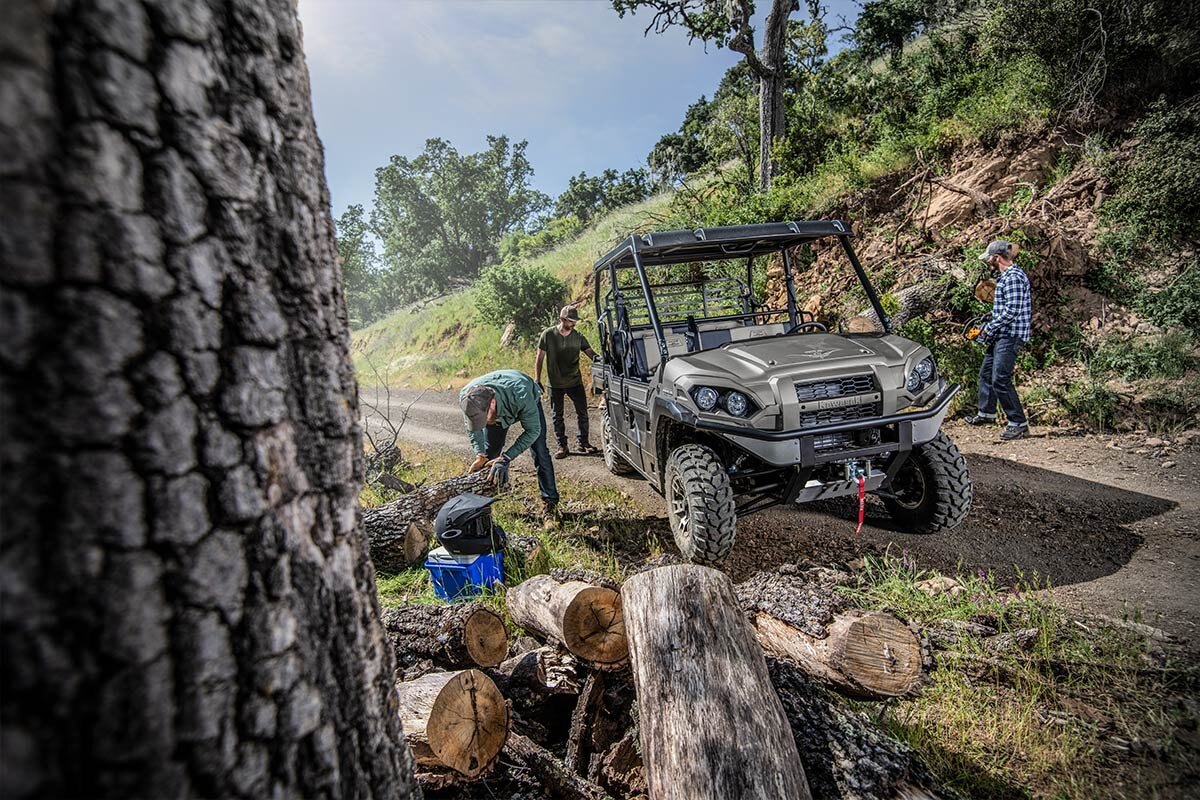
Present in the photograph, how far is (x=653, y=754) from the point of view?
1755 millimetres

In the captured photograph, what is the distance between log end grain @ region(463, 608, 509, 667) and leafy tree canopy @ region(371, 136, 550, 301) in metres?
53.0

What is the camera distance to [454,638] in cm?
249

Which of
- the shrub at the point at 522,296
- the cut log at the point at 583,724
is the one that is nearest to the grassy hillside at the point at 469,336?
the shrub at the point at 522,296

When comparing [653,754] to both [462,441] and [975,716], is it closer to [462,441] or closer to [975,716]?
[975,716]

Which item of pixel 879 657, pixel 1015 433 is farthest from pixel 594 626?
pixel 1015 433

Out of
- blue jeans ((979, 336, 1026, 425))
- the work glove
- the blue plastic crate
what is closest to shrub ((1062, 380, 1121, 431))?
blue jeans ((979, 336, 1026, 425))

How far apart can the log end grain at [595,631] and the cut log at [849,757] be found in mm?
669

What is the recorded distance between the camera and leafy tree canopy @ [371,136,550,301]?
53750mm

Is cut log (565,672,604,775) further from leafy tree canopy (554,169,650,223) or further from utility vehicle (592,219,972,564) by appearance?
leafy tree canopy (554,169,650,223)

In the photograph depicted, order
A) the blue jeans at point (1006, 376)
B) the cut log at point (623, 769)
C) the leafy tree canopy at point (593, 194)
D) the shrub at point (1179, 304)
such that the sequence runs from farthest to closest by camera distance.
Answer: the leafy tree canopy at point (593, 194) → the shrub at point (1179, 304) → the blue jeans at point (1006, 376) → the cut log at point (623, 769)

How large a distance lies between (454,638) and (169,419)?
6.84 feet

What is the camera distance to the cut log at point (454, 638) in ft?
8.03

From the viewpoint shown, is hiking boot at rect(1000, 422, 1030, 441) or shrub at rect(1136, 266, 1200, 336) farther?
shrub at rect(1136, 266, 1200, 336)

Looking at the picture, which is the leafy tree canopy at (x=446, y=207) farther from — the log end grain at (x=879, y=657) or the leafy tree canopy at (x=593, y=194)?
the log end grain at (x=879, y=657)
